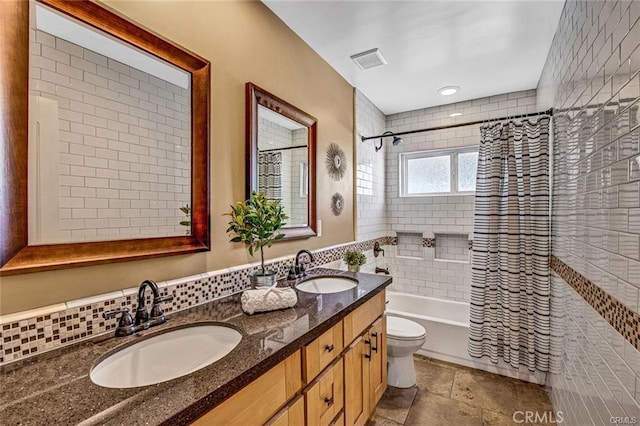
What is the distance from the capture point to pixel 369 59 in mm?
2318

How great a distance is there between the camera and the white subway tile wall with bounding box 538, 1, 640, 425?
Result: 0.92m

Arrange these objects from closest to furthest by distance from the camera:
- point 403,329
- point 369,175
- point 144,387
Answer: point 144,387, point 403,329, point 369,175

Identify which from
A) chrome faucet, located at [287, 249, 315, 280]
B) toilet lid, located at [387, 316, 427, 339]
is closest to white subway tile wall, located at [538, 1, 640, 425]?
toilet lid, located at [387, 316, 427, 339]

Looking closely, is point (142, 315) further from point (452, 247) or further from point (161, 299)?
point (452, 247)

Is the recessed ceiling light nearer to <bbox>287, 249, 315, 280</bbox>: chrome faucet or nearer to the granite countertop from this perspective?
<bbox>287, 249, 315, 280</bbox>: chrome faucet

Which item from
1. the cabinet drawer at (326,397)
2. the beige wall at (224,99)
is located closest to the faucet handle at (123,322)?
the beige wall at (224,99)

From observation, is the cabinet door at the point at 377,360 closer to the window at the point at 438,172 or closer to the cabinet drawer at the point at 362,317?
the cabinet drawer at the point at 362,317

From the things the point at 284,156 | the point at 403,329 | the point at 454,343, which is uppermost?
the point at 284,156

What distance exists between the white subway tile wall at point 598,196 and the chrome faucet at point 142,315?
5.03 ft

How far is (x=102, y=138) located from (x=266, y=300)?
871 millimetres

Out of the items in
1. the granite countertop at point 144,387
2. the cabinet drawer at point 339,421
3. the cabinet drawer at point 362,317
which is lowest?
the cabinet drawer at point 339,421

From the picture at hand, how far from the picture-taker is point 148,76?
1235 millimetres

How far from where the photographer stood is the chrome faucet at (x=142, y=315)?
1.03 meters

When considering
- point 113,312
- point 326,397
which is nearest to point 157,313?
point 113,312
